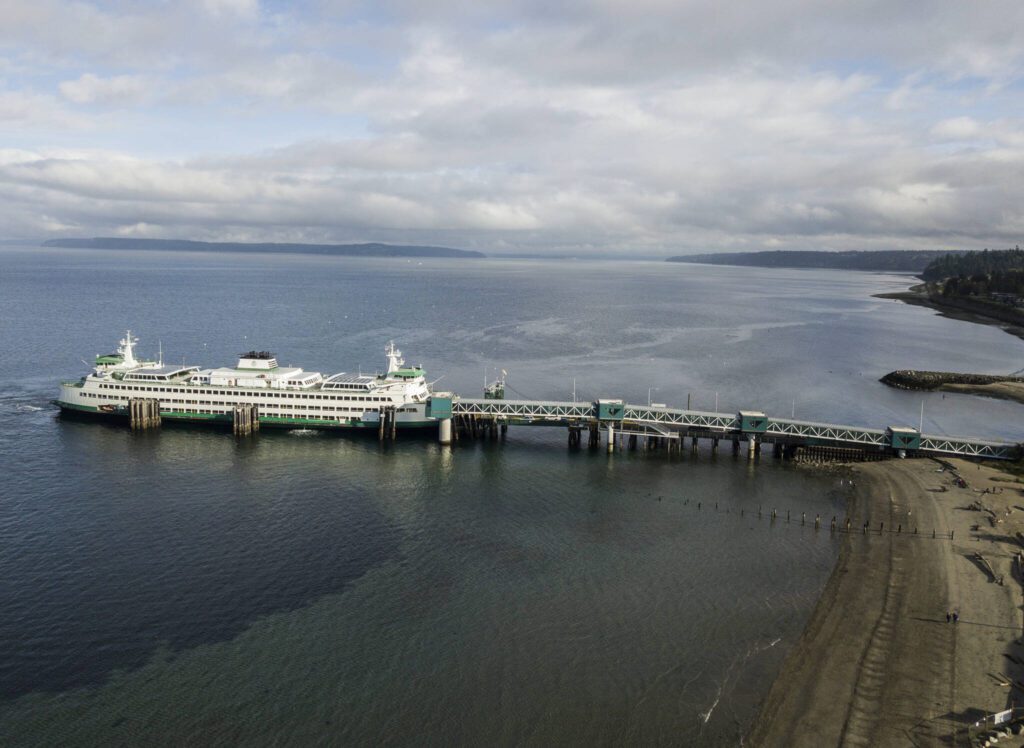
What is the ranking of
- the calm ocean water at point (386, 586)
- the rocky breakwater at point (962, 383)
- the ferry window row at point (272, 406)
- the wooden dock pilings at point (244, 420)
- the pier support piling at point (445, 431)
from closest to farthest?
the calm ocean water at point (386, 586) < the pier support piling at point (445, 431) < the wooden dock pilings at point (244, 420) < the ferry window row at point (272, 406) < the rocky breakwater at point (962, 383)

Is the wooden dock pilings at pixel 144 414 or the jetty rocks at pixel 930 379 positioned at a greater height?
the jetty rocks at pixel 930 379

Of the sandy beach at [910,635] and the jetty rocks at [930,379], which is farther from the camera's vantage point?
the jetty rocks at [930,379]

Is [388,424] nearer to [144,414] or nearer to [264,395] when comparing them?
[264,395]

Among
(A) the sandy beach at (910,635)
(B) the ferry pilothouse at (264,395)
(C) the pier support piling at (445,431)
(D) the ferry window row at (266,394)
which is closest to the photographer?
(A) the sandy beach at (910,635)

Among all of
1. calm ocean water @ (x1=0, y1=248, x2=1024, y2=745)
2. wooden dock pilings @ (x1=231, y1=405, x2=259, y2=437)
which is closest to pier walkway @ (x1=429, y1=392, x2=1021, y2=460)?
calm ocean water @ (x1=0, y1=248, x2=1024, y2=745)

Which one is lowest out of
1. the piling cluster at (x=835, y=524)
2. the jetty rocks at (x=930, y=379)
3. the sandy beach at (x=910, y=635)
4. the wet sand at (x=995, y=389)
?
the sandy beach at (x=910, y=635)

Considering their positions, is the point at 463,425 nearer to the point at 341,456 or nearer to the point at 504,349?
the point at 341,456

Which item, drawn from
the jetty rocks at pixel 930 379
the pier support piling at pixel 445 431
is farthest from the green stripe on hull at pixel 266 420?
the jetty rocks at pixel 930 379

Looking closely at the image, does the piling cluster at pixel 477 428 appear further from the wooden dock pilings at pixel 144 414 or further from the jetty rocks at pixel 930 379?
the jetty rocks at pixel 930 379
